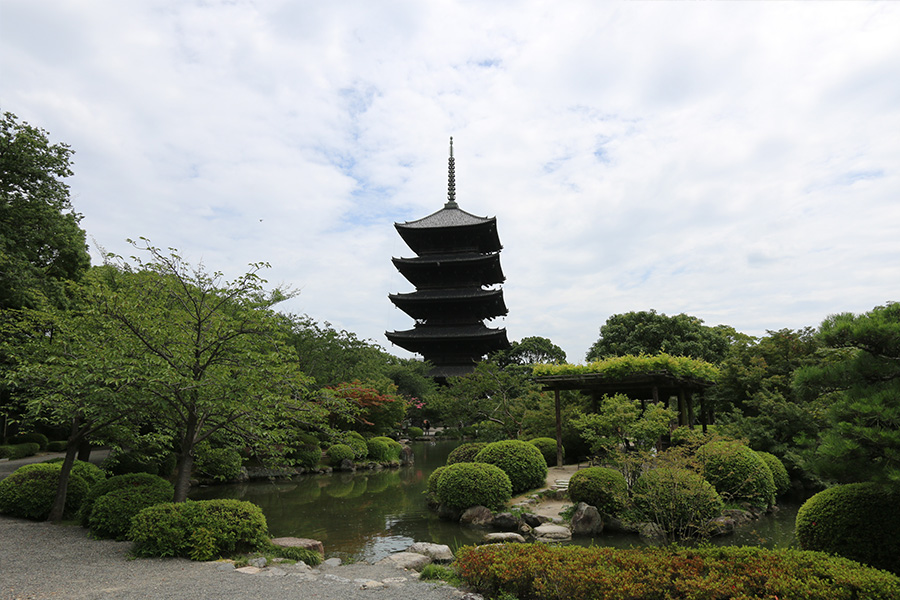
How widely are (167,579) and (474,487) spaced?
594 cm

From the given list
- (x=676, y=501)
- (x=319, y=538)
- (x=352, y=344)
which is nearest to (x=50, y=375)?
(x=319, y=538)

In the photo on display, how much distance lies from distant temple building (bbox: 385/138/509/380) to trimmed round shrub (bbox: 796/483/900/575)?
26813mm

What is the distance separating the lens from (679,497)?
7523 millimetres

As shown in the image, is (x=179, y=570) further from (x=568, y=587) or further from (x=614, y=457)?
(x=614, y=457)

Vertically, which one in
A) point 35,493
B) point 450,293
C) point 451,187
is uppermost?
point 451,187

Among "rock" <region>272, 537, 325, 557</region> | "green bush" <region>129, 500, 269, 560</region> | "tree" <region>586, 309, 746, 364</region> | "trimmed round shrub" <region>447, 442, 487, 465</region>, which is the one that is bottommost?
"rock" <region>272, 537, 325, 557</region>

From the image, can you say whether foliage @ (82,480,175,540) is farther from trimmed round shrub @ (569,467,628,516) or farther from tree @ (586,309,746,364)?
tree @ (586,309,746,364)

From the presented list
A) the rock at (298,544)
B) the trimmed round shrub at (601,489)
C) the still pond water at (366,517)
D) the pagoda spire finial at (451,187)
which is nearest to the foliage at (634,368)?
the trimmed round shrub at (601,489)

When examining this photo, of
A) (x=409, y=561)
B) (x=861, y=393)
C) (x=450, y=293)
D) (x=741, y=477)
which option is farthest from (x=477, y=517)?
(x=450, y=293)

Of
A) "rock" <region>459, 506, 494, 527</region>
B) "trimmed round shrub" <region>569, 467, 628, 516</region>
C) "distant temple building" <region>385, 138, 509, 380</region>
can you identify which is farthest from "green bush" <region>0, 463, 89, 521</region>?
"distant temple building" <region>385, 138, 509, 380</region>

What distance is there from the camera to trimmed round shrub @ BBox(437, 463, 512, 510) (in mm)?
10195

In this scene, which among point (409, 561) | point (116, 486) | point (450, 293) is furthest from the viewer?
point (450, 293)

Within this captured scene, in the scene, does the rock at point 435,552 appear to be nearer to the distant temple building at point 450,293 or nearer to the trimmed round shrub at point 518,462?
the trimmed round shrub at point 518,462

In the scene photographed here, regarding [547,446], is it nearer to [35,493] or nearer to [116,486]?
[116,486]
